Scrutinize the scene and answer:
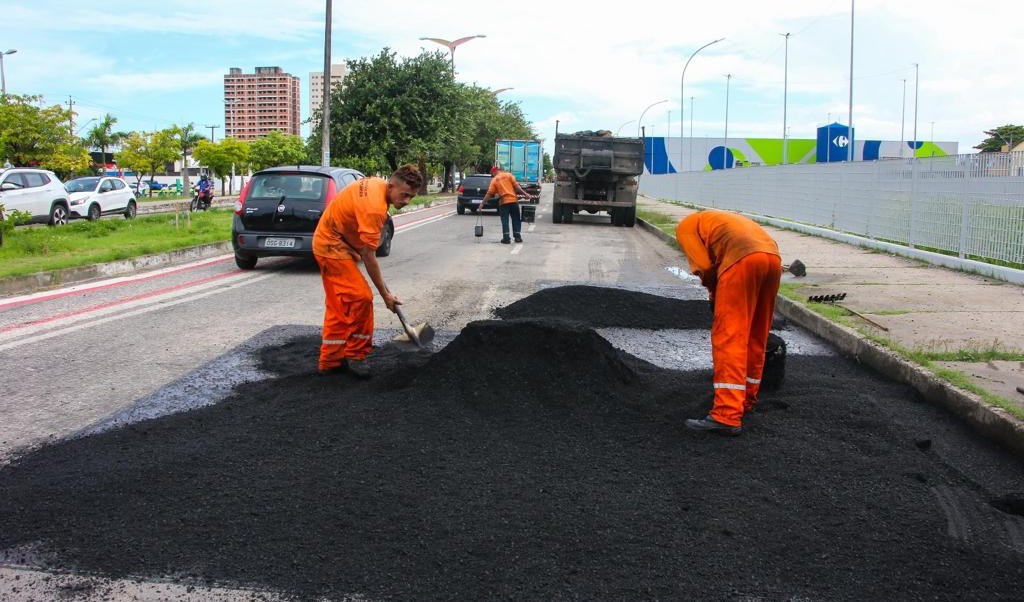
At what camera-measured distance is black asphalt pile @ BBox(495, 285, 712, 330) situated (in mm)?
8242

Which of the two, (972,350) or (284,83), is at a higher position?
(284,83)

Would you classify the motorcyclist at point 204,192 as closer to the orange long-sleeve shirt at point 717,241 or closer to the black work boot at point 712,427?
the orange long-sleeve shirt at point 717,241

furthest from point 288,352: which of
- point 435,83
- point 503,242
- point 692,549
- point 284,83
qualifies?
point 284,83

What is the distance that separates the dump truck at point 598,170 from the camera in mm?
24094

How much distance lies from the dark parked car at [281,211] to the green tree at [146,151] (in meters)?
53.7

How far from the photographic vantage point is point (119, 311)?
8.57 metres

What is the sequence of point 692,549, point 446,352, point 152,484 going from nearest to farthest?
point 692,549 → point 152,484 → point 446,352

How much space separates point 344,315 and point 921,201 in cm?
1134

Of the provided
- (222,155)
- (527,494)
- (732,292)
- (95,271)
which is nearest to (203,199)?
(95,271)

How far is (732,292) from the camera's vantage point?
14.9 feet

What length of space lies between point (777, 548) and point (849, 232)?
15.6m

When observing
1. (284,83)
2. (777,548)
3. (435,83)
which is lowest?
(777,548)

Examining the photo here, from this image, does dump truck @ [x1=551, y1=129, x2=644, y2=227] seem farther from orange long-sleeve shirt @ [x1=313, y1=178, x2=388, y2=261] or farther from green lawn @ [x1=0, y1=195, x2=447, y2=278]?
orange long-sleeve shirt @ [x1=313, y1=178, x2=388, y2=261]

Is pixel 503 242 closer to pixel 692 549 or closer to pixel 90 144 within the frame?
pixel 692 549
